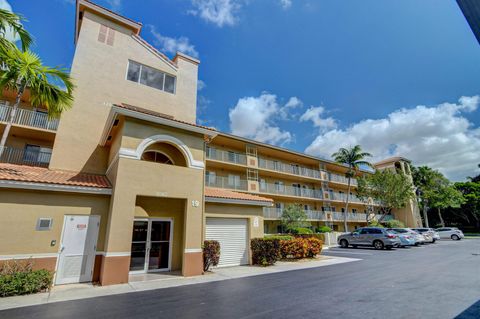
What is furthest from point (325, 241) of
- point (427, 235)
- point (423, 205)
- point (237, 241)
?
point (423, 205)

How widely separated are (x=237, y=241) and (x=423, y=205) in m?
44.9

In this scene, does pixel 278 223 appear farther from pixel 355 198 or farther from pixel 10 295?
pixel 10 295

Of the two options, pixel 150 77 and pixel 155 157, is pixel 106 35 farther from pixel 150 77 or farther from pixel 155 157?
pixel 155 157

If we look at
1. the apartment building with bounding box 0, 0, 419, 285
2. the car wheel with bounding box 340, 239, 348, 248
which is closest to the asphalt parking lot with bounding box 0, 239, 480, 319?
the apartment building with bounding box 0, 0, 419, 285

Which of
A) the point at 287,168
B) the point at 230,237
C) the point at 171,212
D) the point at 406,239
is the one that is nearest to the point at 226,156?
the point at 287,168

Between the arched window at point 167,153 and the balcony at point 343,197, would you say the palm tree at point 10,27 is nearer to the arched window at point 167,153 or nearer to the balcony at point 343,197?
the arched window at point 167,153

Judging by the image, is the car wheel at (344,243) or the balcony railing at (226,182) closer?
the balcony railing at (226,182)

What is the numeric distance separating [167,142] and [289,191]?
18864 mm

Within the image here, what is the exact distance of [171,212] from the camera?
1105 centimetres

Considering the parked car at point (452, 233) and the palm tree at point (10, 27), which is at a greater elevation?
the palm tree at point (10, 27)

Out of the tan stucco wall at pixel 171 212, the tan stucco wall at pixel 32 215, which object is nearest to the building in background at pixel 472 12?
the tan stucco wall at pixel 171 212

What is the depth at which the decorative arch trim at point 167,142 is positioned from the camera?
30.1 ft

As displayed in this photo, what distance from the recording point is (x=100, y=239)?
9.05m

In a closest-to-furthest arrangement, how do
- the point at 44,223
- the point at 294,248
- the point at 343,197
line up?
the point at 44,223 < the point at 294,248 < the point at 343,197
